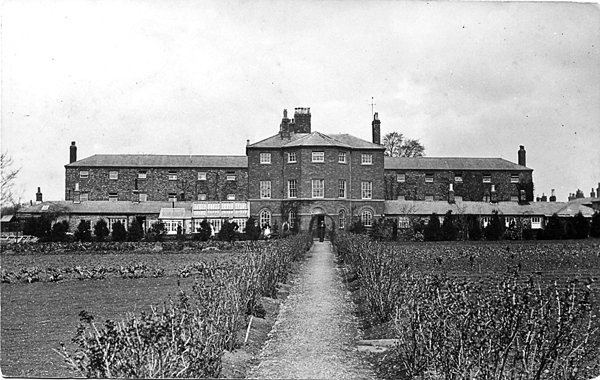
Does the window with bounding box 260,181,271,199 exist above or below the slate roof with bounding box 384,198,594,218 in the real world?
above

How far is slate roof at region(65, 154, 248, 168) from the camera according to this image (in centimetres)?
5322

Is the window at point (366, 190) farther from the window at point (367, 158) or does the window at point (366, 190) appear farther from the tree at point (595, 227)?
the tree at point (595, 227)

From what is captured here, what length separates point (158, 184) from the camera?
53.7 metres

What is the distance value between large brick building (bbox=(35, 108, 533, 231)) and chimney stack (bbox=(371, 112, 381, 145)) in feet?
0.28

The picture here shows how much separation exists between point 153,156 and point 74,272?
119 ft

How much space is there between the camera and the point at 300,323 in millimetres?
11070

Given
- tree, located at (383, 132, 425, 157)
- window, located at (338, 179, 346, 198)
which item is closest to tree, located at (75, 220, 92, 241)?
window, located at (338, 179, 346, 198)

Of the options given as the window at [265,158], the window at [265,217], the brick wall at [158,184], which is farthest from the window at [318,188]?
the brick wall at [158,184]

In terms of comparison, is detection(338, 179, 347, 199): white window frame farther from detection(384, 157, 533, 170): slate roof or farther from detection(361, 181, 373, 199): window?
detection(384, 157, 533, 170): slate roof

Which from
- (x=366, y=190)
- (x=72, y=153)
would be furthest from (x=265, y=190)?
(x=72, y=153)

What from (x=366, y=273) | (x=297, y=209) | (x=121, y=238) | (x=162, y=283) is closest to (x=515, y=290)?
(x=366, y=273)

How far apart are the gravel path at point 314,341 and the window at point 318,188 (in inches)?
1181

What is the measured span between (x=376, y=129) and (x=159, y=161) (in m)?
18.5

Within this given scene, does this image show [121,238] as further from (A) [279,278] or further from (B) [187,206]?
(A) [279,278]
